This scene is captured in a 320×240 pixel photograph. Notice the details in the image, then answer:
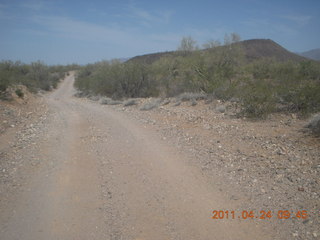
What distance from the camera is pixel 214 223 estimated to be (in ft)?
10.8

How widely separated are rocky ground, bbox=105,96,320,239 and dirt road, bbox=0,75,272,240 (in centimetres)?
41

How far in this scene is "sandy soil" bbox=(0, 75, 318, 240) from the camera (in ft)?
10.4

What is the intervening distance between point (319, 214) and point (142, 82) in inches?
748

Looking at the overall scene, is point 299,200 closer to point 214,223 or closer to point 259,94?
point 214,223

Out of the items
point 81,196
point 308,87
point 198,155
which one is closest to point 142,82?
point 308,87

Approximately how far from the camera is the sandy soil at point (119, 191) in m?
3.18

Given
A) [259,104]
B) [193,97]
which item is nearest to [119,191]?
[259,104]

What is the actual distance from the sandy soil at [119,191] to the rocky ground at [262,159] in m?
0.06

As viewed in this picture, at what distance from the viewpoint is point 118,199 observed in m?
3.93

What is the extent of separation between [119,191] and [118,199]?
257 mm
